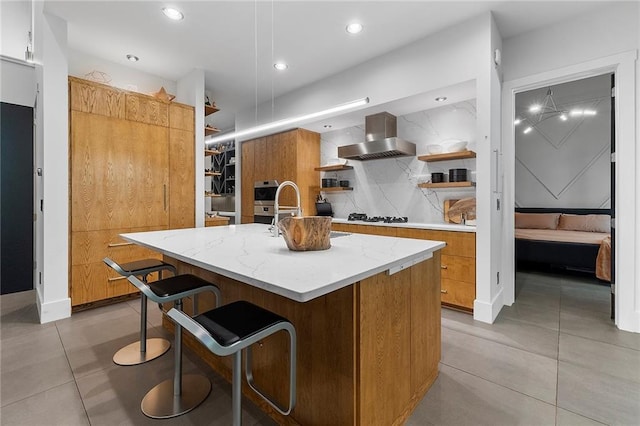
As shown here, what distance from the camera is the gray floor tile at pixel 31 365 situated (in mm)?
1768

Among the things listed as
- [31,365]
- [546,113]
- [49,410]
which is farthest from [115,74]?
[546,113]

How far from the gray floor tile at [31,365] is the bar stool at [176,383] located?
68 centimetres

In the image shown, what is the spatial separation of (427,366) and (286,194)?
3665mm

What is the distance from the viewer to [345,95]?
4.01m

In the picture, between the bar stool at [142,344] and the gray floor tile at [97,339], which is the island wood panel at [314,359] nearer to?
the bar stool at [142,344]

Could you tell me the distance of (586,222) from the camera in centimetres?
480

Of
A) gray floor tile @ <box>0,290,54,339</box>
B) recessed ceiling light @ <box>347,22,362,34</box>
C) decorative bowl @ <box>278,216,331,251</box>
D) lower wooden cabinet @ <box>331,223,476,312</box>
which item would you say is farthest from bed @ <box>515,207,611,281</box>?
gray floor tile @ <box>0,290,54,339</box>

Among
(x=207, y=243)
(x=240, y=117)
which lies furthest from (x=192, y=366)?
(x=240, y=117)

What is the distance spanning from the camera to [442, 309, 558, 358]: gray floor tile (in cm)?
228

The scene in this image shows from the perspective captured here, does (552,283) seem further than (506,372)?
Yes

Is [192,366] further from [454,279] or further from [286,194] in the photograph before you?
[286,194]

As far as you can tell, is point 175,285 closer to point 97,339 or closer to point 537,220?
point 97,339

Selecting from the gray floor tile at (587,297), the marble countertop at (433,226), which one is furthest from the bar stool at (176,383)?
the gray floor tile at (587,297)

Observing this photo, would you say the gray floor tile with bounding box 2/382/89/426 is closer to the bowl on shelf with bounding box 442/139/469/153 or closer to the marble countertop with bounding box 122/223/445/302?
the marble countertop with bounding box 122/223/445/302
